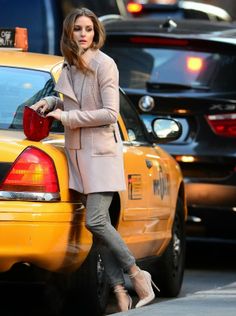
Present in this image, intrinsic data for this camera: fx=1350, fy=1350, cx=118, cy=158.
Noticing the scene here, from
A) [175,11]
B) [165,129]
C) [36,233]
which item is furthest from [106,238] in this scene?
[175,11]

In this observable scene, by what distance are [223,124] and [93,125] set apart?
11.8ft

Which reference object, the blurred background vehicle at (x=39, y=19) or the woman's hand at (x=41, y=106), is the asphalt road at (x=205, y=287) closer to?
the woman's hand at (x=41, y=106)

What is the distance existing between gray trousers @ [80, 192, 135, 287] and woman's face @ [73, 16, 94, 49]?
2.83 feet

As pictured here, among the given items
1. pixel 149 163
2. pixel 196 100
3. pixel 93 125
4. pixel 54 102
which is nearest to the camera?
pixel 93 125

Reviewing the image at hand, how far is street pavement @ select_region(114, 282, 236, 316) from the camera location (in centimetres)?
702

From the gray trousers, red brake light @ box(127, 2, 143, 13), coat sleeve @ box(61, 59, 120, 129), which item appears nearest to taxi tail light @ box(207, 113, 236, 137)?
the gray trousers

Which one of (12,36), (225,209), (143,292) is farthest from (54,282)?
(225,209)

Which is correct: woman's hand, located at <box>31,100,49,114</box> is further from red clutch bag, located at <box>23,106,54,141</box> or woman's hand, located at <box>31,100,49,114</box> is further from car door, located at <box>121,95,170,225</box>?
car door, located at <box>121,95,170,225</box>

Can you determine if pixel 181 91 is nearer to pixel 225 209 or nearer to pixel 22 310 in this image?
pixel 225 209

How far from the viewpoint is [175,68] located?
11117 millimetres

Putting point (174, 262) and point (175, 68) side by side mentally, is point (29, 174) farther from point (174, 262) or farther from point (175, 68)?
point (175, 68)

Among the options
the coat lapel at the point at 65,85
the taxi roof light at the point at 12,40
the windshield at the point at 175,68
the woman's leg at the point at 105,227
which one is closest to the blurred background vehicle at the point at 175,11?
the windshield at the point at 175,68

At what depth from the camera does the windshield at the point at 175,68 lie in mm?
11023

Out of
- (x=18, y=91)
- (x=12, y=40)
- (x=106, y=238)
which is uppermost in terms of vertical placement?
(x=12, y=40)
